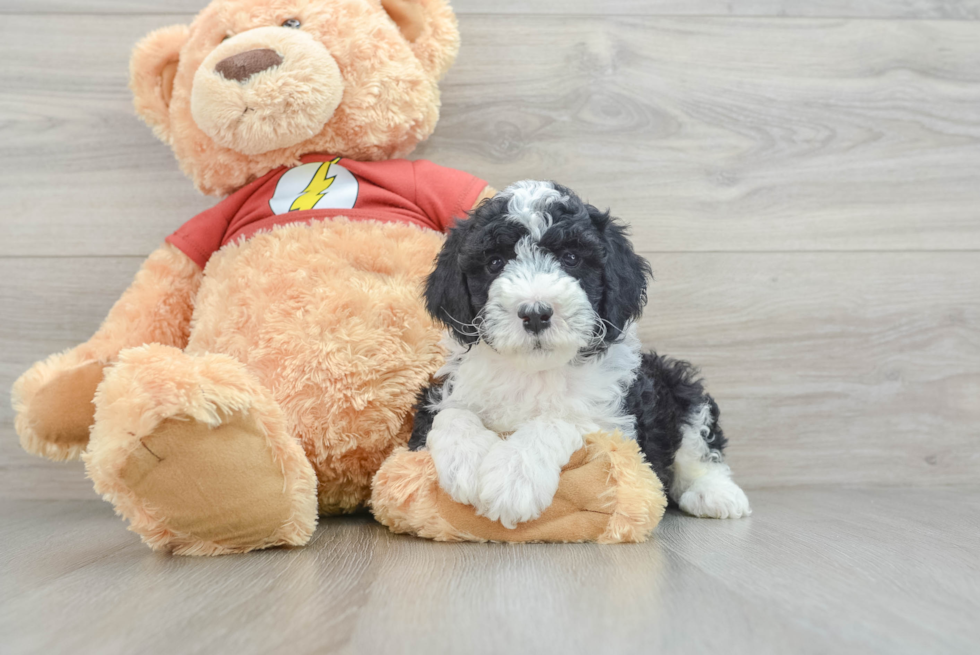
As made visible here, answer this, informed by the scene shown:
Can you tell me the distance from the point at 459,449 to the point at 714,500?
641 mm

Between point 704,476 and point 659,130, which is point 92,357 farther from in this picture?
point 659,130

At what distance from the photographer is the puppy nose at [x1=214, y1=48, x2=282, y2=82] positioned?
4.88 feet

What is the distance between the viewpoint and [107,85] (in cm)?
195

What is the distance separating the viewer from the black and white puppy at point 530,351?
118cm

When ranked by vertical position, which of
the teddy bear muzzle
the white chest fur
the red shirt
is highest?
the teddy bear muzzle

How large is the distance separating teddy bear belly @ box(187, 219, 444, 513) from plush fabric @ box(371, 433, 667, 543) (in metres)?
0.21

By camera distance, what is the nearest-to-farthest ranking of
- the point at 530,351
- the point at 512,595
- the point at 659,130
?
the point at 512,595 → the point at 530,351 → the point at 659,130

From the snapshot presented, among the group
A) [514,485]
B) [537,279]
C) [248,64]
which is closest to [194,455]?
[514,485]

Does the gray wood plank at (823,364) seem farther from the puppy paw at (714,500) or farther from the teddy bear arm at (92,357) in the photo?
the teddy bear arm at (92,357)

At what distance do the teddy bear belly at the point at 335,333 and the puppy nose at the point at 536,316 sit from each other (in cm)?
37

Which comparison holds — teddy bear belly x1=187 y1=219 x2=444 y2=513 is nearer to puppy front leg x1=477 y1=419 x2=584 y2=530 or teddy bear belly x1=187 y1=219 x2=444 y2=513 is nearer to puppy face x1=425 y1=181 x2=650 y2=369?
puppy face x1=425 y1=181 x2=650 y2=369

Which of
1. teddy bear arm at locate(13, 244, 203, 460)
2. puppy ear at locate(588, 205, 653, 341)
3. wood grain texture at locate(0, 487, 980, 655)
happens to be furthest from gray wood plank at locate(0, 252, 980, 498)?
teddy bear arm at locate(13, 244, 203, 460)

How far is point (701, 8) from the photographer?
2016mm

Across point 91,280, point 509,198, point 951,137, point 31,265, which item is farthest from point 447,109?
point 951,137
